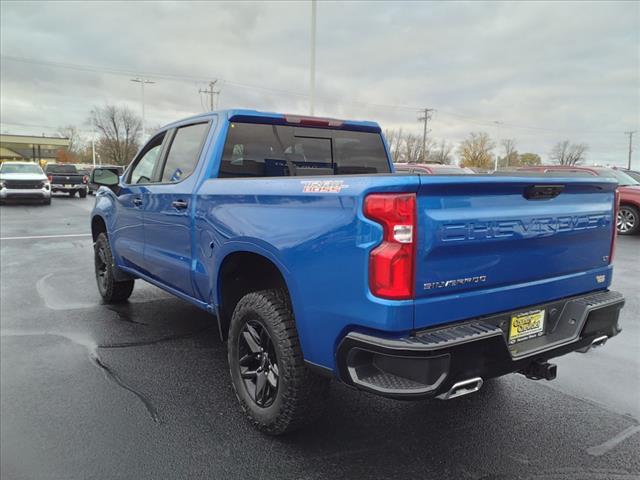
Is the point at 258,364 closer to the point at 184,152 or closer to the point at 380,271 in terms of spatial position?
the point at 380,271

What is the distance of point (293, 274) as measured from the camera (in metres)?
2.56

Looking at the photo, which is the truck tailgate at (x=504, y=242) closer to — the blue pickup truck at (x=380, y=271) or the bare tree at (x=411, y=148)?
the blue pickup truck at (x=380, y=271)

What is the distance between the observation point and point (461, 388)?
228 cm

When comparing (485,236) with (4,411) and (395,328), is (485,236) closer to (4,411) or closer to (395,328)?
(395,328)

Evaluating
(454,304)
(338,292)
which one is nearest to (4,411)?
(338,292)

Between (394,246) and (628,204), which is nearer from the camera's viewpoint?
(394,246)

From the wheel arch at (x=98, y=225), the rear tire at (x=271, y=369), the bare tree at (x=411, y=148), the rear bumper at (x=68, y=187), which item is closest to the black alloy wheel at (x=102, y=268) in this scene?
the wheel arch at (x=98, y=225)

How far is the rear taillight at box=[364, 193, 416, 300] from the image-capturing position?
2111 mm

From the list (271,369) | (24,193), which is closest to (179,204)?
(271,369)

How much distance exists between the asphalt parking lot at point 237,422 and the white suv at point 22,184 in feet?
54.3

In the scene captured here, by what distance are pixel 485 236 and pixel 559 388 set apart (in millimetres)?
2063

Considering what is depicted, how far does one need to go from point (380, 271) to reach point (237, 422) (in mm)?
1648

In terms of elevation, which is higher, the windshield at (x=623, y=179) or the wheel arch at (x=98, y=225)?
the windshield at (x=623, y=179)

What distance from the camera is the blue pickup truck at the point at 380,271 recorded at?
2150mm
